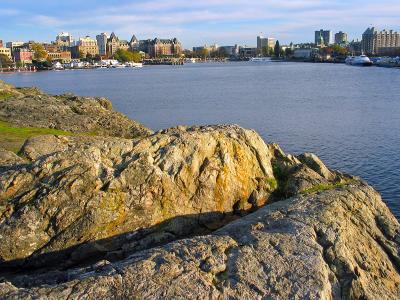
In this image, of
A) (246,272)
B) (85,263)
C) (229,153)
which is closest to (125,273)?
(246,272)

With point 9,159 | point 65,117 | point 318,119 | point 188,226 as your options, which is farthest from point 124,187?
point 318,119

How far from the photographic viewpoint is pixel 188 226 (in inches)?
512

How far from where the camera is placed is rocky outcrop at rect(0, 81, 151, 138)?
33.3 meters

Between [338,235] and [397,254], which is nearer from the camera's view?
[338,235]

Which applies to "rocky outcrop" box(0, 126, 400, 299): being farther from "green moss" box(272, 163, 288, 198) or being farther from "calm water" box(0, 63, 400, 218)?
"calm water" box(0, 63, 400, 218)

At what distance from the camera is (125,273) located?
854 centimetres

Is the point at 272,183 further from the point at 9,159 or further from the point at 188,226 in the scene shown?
the point at 9,159

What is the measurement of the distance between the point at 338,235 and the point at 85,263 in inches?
236

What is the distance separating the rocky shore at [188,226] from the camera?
8719 mm

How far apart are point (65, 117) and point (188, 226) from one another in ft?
80.8

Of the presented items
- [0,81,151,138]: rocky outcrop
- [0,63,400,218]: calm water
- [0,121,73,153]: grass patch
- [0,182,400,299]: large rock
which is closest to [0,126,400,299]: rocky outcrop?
[0,182,400,299]: large rock

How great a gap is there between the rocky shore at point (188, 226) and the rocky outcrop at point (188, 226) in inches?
1.1

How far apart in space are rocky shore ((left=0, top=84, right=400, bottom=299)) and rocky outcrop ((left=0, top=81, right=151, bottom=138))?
54.9 feet

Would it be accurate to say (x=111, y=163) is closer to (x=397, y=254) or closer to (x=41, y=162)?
(x=41, y=162)
